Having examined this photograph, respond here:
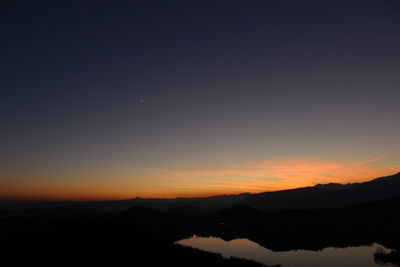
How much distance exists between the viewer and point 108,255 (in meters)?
45.1

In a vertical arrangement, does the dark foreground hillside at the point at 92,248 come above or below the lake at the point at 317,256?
above

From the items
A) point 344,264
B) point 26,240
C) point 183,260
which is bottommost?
point 344,264

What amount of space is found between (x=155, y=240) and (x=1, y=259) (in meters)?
29.5

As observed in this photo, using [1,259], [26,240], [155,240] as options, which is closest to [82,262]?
[1,259]

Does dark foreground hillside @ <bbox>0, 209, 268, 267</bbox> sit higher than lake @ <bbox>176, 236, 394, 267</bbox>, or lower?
higher

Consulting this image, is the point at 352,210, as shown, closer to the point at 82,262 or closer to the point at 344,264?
the point at 344,264

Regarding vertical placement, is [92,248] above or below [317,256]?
above

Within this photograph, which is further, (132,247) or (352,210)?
(352,210)

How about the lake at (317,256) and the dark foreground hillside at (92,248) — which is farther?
the lake at (317,256)

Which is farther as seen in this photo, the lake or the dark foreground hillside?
the lake

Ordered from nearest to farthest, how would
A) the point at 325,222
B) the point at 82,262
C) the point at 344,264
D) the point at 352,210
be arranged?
the point at 82,262 < the point at 344,264 < the point at 325,222 < the point at 352,210

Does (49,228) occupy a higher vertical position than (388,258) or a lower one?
higher

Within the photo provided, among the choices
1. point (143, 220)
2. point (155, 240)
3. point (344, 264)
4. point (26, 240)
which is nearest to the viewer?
point (26, 240)

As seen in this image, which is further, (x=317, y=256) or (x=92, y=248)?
(x=317, y=256)
